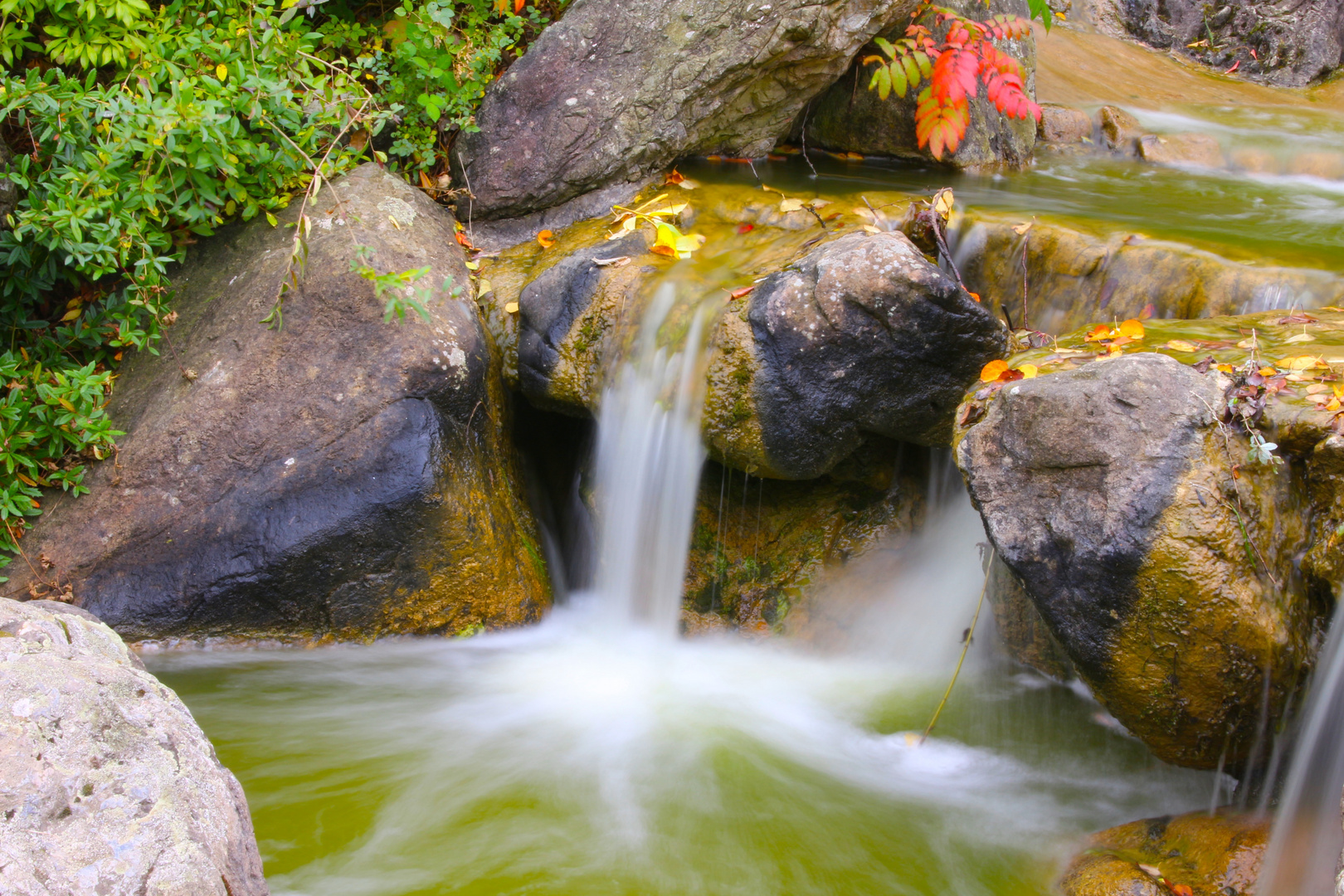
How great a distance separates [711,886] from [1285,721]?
1799 millimetres

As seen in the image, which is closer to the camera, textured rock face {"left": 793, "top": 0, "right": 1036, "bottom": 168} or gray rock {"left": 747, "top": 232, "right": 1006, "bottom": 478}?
gray rock {"left": 747, "top": 232, "right": 1006, "bottom": 478}

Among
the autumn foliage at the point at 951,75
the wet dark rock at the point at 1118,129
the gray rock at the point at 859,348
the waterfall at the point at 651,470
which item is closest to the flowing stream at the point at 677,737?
the waterfall at the point at 651,470

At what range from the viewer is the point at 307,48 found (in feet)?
15.4

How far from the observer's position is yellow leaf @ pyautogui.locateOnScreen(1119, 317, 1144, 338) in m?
3.47

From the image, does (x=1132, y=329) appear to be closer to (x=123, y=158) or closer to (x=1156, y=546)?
(x=1156, y=546)

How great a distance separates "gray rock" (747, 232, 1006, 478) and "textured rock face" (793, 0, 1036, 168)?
2.64 meters

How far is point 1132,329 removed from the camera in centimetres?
353

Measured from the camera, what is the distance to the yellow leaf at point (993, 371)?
10.7 ft

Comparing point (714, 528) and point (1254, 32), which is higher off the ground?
point (1254, 32)

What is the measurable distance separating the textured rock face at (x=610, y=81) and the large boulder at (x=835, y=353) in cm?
137

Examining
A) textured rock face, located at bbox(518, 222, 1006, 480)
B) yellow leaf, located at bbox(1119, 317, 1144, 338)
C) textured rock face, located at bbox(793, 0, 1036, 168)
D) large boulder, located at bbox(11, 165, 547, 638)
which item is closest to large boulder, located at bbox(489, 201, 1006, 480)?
textured rock face, located at bbox(518, 222, 1006, 480)

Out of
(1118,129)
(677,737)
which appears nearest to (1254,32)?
(1118,129)

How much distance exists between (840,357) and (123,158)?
329 centimetres

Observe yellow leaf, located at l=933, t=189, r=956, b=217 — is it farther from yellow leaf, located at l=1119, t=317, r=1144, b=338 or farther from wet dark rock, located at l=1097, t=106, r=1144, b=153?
wet dark rock, located at l=1097, t=106, r=1144, b=153
